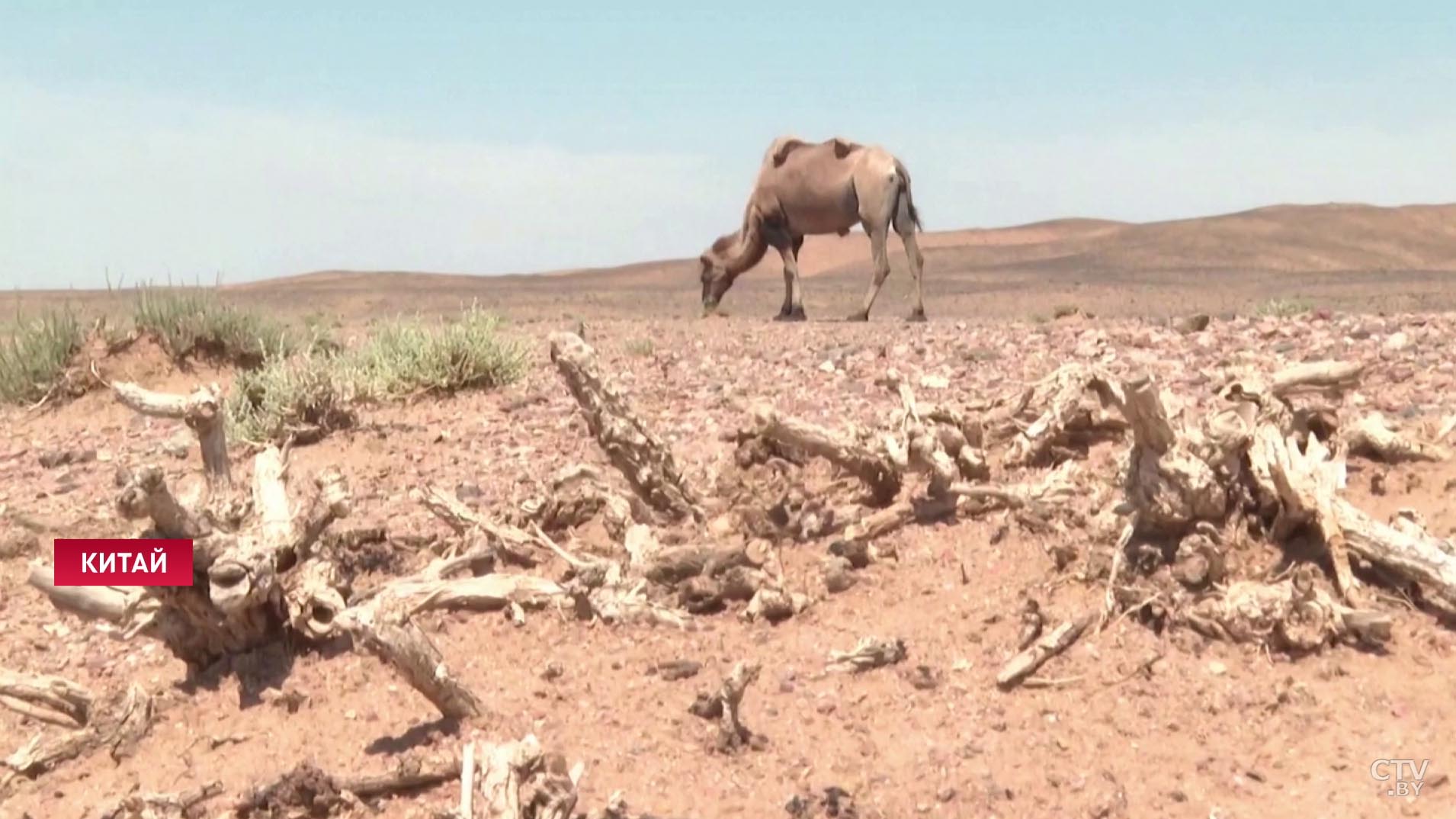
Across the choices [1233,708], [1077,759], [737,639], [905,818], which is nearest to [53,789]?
[737,639]

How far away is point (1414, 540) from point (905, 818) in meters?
1.98

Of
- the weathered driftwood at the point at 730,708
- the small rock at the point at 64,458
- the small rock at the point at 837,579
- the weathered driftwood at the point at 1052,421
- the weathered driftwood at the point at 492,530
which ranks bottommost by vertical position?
the weathered driftwood at the point at 730,708

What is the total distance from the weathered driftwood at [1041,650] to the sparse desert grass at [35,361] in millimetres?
7204

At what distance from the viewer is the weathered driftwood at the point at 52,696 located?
4.73 metres

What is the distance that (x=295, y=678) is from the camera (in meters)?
4.87

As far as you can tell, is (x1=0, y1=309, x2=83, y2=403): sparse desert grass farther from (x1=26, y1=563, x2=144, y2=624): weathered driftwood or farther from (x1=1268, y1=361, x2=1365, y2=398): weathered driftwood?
(x1=1268, y1=361, x2=1365, y2=398): weathered driftwood

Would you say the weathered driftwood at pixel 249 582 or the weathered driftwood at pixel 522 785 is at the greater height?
the weathered driftwood at pixel 249 582

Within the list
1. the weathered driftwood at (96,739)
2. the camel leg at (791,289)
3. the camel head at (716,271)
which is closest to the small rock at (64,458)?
the weathered driftwood at (96,739)

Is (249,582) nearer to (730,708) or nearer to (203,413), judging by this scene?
(203,413)

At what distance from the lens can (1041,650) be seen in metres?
4.61

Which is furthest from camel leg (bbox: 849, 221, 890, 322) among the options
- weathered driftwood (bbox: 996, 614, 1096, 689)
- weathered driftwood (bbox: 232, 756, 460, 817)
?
weathered driftwood (bbox: 232, 756, 460, 817)

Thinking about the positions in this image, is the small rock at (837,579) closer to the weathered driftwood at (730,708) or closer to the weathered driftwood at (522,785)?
the weathered driftwood at (730,708)

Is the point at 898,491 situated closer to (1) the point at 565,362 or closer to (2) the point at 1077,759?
(1) the point at 565,362

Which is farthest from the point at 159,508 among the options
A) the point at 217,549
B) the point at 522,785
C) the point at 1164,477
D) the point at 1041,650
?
the point at 1164,477
